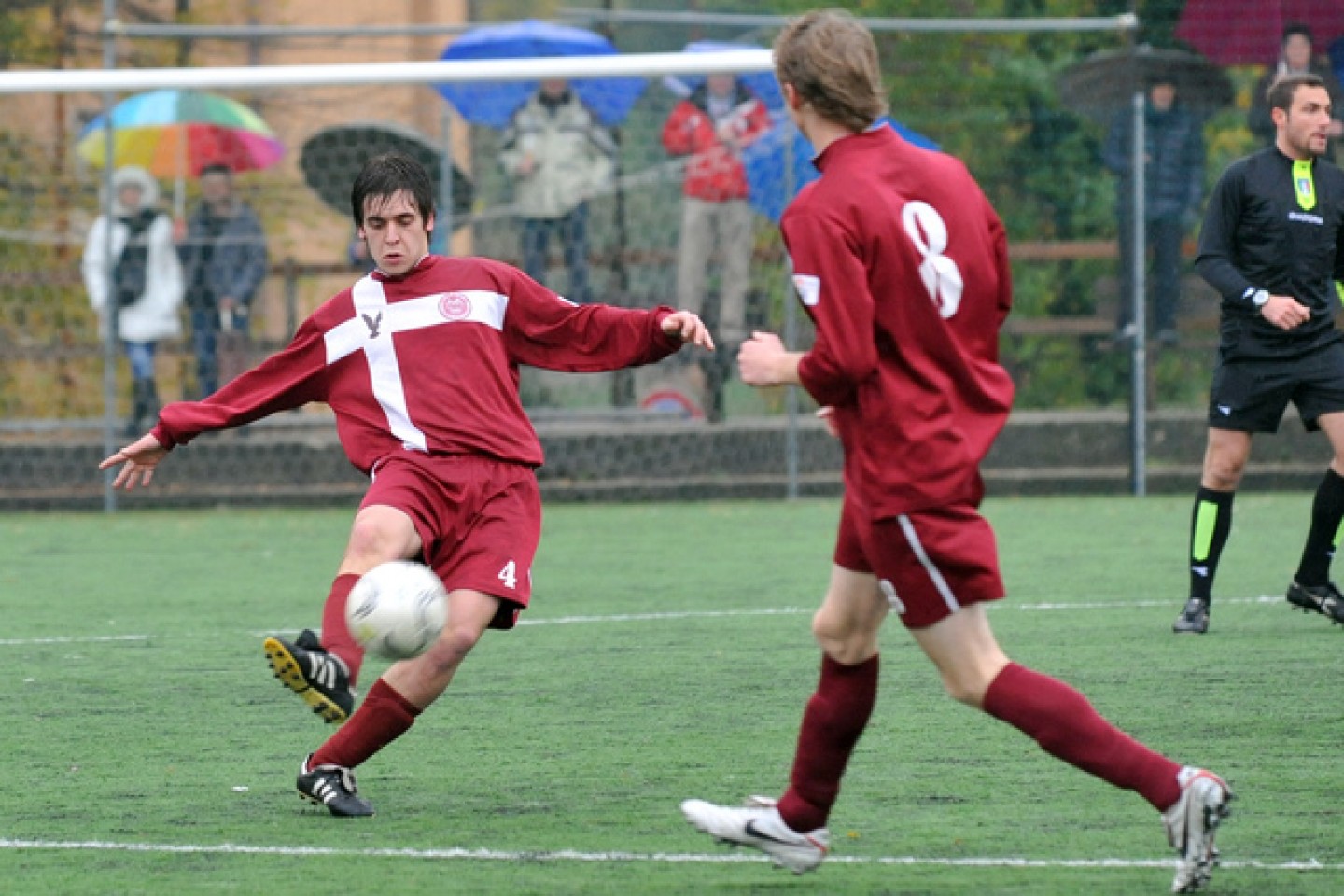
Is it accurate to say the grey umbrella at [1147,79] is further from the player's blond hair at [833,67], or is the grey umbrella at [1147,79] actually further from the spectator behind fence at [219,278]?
the player's blond hair at [833,67]

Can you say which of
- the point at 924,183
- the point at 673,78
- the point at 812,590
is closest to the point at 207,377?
the point at 673,78

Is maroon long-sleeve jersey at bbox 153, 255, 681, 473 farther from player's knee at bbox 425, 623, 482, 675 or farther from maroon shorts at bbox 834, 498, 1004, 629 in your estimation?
maroon shorts at bbox 834, 498, 1004, 629

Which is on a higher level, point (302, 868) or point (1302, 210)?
point (1302, 210)

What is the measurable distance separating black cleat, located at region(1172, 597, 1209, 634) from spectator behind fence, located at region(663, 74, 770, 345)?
5918mm

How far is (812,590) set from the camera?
31.0 feet

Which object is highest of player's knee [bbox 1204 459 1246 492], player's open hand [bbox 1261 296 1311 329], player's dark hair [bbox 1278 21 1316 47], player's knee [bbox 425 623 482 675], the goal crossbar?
player's dark hair [bbox 1278 21 1316 47]

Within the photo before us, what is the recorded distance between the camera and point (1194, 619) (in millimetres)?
7848

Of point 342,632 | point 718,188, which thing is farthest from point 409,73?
point 342,632

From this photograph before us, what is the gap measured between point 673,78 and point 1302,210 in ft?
21.6

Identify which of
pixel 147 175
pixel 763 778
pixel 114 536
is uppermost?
pixel 147 175

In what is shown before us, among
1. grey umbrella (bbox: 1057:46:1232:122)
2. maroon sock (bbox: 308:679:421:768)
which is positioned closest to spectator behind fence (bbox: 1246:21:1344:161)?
grey umbrella (bbox: 1057:46:1232:122)

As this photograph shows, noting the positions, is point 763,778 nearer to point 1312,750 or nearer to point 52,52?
point 1312,750

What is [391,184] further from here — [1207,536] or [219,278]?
[219,278]

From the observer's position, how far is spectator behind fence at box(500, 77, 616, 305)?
1352 cm
